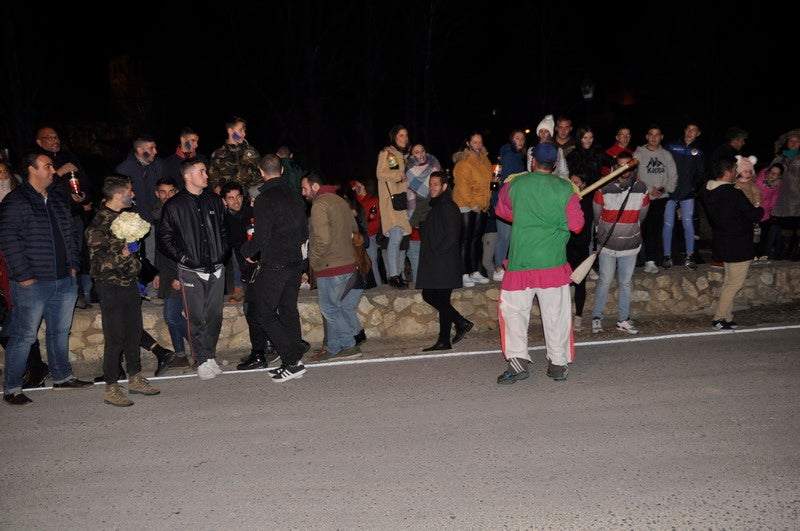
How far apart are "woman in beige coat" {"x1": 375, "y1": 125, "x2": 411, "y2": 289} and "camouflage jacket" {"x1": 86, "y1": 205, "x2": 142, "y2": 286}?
12.0 feet

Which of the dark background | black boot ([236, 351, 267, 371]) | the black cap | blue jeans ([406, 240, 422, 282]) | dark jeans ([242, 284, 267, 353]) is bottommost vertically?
black boot ([236, 351, 267, 371])

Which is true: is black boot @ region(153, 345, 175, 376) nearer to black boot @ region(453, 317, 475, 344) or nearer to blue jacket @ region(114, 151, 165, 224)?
→ blue jacket @ region(114, 151, 165, 224)

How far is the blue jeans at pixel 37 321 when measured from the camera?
254 inches

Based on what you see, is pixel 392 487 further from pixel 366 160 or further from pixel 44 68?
pixel 366 160

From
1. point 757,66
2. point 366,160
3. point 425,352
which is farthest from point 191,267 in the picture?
point 757,66

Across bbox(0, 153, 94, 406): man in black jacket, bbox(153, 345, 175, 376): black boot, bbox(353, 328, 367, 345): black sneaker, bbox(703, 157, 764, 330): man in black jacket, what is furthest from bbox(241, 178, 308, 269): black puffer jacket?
bbox(703, 157, 764, 330): man in black jacket

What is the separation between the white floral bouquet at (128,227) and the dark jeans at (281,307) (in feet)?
4.07

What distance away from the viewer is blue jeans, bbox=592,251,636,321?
818 centimetres

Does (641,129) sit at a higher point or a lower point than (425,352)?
higher

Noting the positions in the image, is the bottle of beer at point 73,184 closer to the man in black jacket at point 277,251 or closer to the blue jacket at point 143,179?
the blue jacket at point 143,179

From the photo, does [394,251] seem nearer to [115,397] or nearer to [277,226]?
[277,226]

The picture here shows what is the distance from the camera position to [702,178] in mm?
10000

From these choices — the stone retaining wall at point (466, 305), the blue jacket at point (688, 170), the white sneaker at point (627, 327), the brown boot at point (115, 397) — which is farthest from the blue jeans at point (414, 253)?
the brown boot at point (115, 397)

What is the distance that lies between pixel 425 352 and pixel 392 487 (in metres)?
3.38
